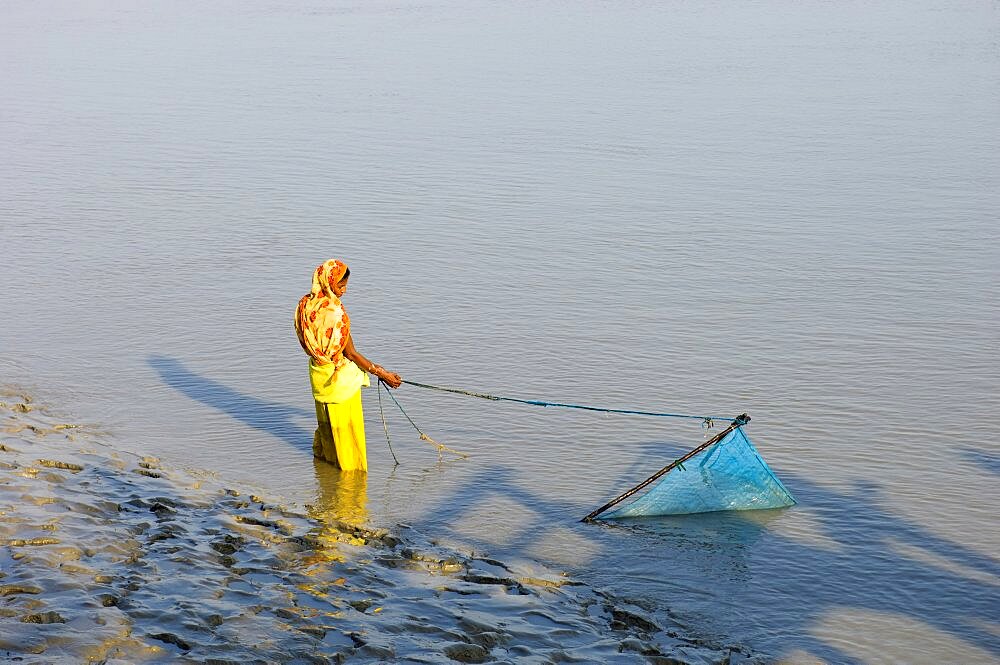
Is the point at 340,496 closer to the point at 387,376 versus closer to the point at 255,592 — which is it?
the point at 387,376

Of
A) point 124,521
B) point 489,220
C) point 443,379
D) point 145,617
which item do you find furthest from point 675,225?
point 145,617

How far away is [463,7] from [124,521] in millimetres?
32162

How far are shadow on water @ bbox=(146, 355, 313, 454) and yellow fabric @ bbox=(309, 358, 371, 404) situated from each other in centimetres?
90

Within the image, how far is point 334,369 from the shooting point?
721cm

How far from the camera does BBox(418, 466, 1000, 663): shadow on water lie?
5871 mm

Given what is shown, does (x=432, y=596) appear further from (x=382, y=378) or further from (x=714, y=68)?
(x=714, y=68)

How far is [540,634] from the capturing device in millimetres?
5289

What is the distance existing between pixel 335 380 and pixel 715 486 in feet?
7.52

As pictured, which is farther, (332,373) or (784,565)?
(332,373)

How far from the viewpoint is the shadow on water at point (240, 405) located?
838cm

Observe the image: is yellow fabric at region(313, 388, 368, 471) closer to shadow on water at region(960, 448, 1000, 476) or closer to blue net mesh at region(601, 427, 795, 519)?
blue net mesh at region(601, 427, 795, 519)

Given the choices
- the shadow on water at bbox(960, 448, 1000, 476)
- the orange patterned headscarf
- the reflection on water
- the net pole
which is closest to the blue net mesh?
the net pole

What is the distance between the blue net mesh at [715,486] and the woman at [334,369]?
5.45ft

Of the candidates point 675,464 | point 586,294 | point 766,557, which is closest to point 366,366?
point 675,464
